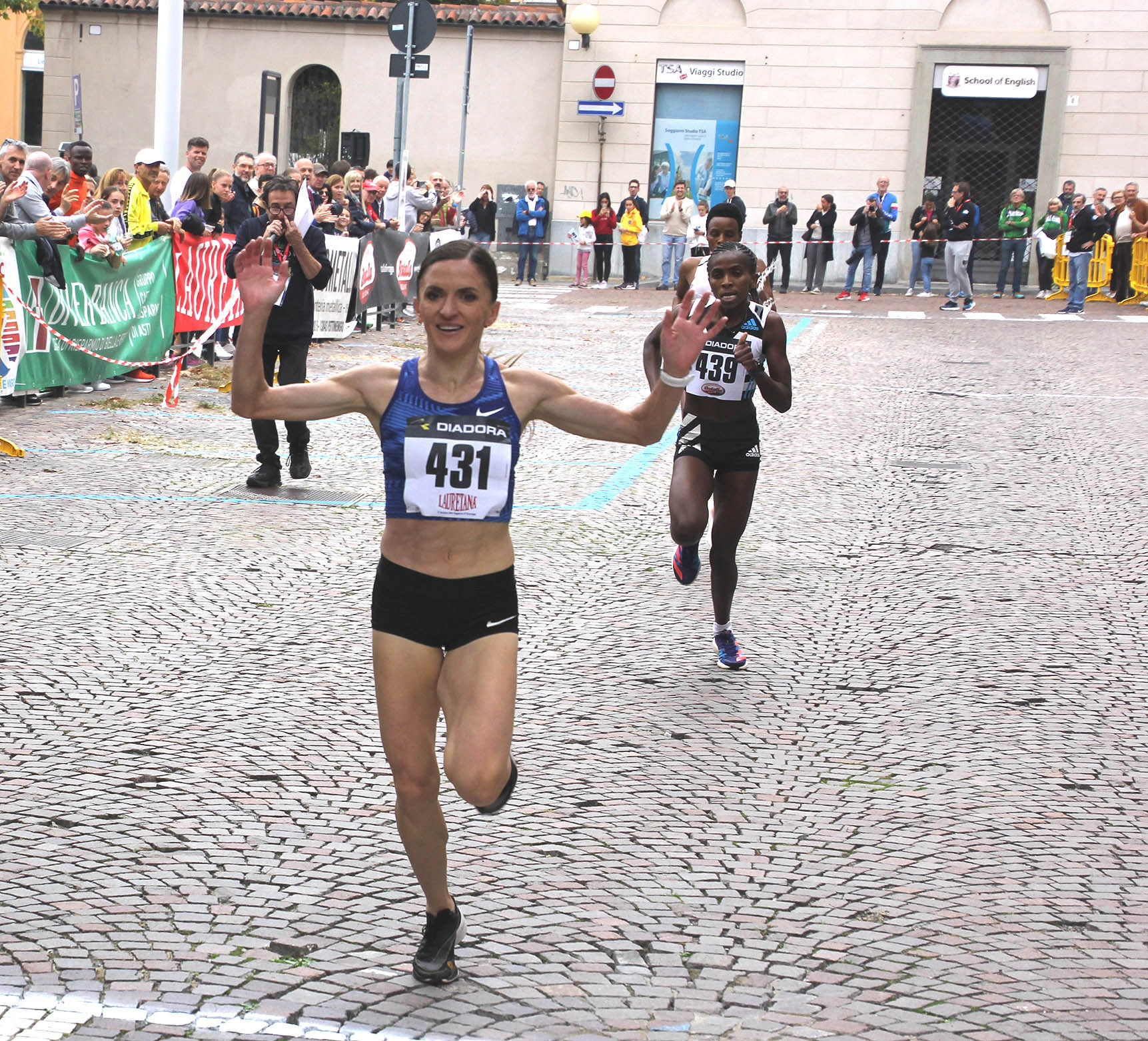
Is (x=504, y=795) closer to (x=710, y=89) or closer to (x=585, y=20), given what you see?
(x=585, y=20)

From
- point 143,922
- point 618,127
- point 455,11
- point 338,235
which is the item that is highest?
point 455,11

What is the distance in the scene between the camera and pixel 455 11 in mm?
35281

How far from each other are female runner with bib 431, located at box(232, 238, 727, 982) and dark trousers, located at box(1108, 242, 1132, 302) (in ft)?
91.6

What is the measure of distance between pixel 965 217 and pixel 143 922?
82.5 ft

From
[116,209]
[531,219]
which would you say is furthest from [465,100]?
[116,209]

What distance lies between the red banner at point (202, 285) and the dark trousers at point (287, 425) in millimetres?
5389

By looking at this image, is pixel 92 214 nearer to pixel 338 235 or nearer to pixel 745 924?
pixel 338 235

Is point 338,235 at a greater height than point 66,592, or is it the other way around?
point 338,235

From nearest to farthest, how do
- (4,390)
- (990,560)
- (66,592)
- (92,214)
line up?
(66,592)
(990,560)
(4,390)
(92,214)

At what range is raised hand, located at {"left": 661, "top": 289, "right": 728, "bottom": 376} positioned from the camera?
3902 mm

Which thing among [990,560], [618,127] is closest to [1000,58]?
[618,127]

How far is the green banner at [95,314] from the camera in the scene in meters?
12.9

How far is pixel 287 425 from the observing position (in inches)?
412

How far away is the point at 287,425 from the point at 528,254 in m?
22.7
